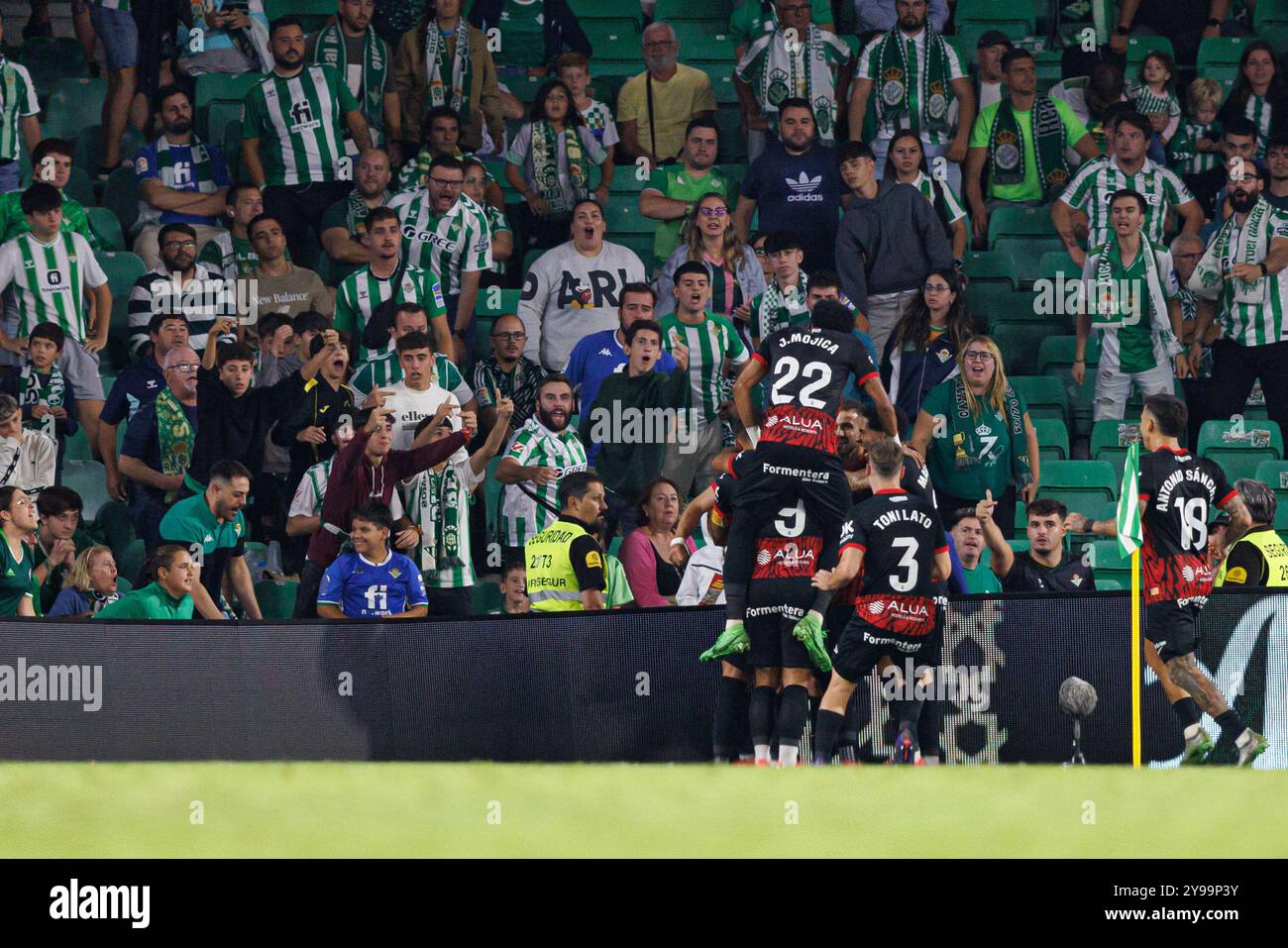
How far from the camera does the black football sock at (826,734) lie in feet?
29.3

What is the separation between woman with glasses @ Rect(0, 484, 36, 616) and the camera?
10.1 m

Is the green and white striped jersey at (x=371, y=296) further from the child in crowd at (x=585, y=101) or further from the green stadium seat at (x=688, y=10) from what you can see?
the green stadium seat at (x=688, y=10)

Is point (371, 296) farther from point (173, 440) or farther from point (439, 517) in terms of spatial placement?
point (439, 517)

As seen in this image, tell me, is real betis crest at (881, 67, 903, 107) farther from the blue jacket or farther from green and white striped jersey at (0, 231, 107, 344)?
green and white striped jersey at (0, 231, 107, 344)

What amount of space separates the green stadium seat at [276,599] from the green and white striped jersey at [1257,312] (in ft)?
21.4

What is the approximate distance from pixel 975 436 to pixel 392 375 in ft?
11.9

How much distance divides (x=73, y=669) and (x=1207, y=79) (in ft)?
31.5

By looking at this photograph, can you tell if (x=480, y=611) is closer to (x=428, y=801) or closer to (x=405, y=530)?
(x=405, y=530)

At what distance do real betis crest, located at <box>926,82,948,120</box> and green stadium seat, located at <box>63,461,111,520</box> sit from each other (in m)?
6.34

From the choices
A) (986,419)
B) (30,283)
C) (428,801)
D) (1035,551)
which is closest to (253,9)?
(30,283)

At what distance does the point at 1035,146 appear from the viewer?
1381cm

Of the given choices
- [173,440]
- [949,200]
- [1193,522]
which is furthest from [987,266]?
[173,440]

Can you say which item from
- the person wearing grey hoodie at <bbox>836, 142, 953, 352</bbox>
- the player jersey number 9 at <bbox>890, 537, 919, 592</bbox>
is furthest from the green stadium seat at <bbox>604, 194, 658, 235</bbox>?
the player jersey number 9 at <bbox>890, 537, 919, 592</bbox>

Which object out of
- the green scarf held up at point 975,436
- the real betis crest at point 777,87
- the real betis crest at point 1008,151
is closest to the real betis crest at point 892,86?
the real betis crest at point 777,87
